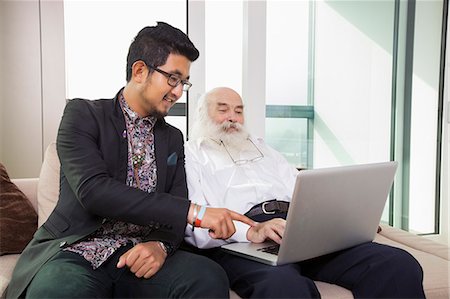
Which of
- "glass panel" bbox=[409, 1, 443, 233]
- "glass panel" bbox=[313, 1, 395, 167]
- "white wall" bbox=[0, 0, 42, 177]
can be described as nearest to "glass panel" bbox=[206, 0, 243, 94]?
"glass panel" bbox=[313, 1, 395, 167]

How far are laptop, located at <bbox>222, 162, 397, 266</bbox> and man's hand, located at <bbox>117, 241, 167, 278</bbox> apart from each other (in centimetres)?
33

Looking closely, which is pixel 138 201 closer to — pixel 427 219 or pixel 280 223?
pixel 280 223

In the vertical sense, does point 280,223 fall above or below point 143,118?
below

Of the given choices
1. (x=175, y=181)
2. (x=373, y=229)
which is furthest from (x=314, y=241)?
(x=175, y=181)

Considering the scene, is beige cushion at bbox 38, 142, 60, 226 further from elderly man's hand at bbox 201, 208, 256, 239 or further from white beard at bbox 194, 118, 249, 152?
elderly man's hand at bbox 201, 208, 256, 239

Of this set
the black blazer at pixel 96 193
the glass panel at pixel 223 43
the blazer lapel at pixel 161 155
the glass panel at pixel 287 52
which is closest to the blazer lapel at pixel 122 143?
the black blazer at pixel 96 193

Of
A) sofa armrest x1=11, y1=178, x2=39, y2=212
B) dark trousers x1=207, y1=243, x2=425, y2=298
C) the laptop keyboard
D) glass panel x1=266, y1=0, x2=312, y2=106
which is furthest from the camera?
glass panel x1=266, y1=0, x2=312, y2=106

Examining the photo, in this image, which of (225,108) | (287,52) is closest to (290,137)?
(287,52)

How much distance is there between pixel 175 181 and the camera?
153cm

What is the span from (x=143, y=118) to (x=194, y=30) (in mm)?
1624

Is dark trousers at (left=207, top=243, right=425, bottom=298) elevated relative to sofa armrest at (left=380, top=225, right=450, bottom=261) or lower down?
elevated

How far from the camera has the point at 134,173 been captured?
140 centimetres

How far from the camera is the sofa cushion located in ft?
5.57

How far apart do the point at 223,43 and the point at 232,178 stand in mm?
1443
